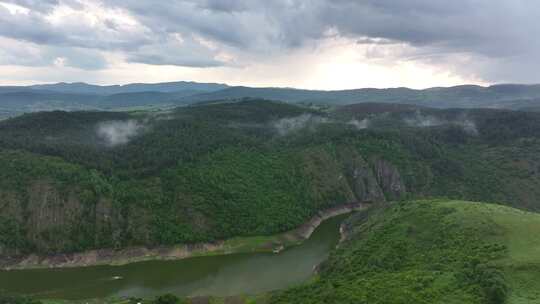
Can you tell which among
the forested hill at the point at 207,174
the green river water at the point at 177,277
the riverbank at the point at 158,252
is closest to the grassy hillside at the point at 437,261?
Result: the green river water at the point at 177,277

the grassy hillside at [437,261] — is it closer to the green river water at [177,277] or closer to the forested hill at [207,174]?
the green river water at [177,277]

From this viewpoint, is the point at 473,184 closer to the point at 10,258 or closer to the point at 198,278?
the point at 198,278

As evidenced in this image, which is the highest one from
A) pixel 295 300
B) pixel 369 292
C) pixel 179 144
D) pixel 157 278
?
pixel 179 144

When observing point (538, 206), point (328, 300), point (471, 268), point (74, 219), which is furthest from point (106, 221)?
point (538, 206)

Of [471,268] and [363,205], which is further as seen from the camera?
[363,205]

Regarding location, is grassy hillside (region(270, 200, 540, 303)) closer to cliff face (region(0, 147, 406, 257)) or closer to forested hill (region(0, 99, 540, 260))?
cliff face (region(0, 147, 406, 257))

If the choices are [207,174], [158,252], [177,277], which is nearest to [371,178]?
[207,174]
